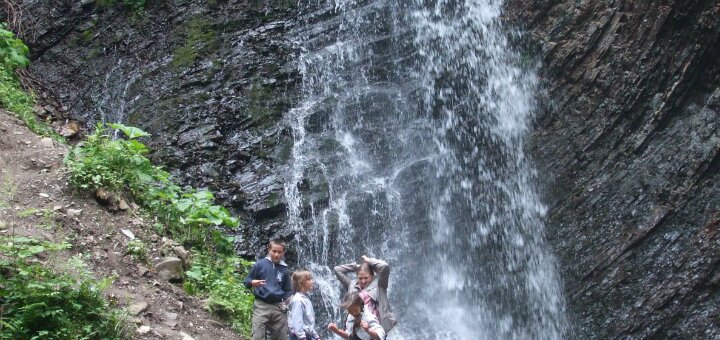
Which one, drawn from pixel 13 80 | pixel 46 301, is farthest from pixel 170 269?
pixel 13 80

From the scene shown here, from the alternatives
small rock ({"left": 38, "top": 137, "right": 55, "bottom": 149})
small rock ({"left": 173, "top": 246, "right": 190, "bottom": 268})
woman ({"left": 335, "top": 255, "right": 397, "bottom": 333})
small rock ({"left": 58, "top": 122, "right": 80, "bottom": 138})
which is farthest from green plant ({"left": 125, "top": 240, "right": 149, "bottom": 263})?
small rock ({"left": 58, "top": 122, "right": 80, "bottom": 138})

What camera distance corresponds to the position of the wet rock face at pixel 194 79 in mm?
11352

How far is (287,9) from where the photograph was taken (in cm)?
1390

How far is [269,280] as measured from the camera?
6.19 m

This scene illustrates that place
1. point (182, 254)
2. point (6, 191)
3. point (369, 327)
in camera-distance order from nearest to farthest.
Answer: point (369, 327)
point (6, 191)
point (182, 254)

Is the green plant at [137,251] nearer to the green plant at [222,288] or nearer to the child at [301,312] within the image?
the green plant at [222,288]

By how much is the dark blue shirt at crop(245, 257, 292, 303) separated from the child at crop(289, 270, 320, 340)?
40 centimetres

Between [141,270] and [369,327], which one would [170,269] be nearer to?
[141,270]

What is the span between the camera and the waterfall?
1048 cm

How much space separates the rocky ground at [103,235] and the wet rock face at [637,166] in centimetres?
631

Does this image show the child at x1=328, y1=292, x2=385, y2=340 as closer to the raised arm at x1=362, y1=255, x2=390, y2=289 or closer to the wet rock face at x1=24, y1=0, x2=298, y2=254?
the raised arm at x1=362, y1=255, x2=390, y2=289

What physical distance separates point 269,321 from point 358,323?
1.34 metres

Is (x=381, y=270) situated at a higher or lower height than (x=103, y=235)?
lower

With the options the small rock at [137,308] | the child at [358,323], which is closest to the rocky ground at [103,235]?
the small rock at [137,308]
